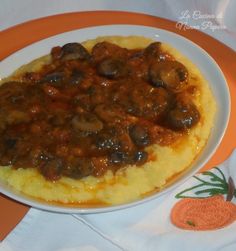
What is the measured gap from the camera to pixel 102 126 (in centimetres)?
414

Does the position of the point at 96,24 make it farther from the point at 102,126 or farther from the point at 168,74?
the point at 102,126

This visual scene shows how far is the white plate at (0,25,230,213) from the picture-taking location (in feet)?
12.9

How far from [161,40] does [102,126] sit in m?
1.68

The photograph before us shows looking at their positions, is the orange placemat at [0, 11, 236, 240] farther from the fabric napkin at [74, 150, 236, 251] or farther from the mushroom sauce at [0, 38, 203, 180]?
the fabric napkin at [74, 150, 236, 251]

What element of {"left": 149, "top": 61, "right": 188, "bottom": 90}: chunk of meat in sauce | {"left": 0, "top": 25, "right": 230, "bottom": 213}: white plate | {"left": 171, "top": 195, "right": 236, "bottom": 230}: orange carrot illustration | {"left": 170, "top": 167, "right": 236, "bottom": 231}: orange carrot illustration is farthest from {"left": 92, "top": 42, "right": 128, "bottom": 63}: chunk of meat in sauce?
{"left": 171, "top": 195, "right": 236, "bottom": 230}: orange carrot illustration

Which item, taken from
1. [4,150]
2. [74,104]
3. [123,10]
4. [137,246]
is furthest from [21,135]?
[123,10]

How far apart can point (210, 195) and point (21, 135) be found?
66.8 inches

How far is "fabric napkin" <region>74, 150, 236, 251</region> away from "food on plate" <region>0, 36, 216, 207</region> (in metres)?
0.13

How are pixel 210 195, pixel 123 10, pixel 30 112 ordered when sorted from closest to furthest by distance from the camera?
1. pixel 210 195
2. pixel 30 112
3. pixel 123 10

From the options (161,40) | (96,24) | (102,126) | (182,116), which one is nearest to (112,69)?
(102,126)

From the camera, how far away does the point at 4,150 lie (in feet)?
13.5

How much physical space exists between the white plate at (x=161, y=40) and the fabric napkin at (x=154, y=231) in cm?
13

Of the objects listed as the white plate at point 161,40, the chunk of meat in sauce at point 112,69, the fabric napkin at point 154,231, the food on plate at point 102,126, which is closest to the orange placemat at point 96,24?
the white plate at point 161,40

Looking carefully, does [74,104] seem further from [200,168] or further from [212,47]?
[212,47]
